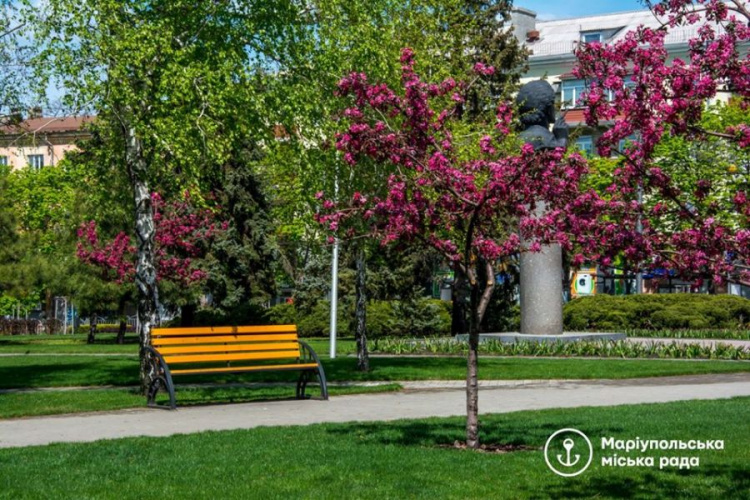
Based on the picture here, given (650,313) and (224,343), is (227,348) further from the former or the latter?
(650,313)

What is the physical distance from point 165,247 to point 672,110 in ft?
118

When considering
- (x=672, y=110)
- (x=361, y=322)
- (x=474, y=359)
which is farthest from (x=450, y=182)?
(x=361, y=322)

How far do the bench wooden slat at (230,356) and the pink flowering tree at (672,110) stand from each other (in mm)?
7938

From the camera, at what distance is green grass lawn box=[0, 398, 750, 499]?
806 cm

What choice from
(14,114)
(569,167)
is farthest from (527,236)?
(14,114)

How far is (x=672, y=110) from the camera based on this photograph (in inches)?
282

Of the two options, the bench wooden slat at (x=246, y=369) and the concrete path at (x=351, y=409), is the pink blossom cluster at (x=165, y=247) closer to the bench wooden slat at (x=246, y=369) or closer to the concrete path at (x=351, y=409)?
the concrete path at (x=351, y=409)

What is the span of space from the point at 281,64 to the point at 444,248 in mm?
7744

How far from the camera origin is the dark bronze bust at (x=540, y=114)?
96.3ft

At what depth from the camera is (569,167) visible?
998 centimetres

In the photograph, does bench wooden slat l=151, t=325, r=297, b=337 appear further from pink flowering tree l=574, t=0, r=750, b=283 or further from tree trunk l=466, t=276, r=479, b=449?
pink flowering tree l=574, t=0, r=750, b=283

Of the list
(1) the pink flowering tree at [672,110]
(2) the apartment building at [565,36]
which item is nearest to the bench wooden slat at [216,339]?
(1) the pink flowering tree at [672,110]

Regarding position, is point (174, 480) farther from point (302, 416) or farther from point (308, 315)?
point (308, 315)


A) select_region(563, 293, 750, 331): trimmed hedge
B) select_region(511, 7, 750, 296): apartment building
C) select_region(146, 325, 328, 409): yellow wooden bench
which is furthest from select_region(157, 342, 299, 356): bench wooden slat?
select_region(511, 7, 750, 296): apartment building
